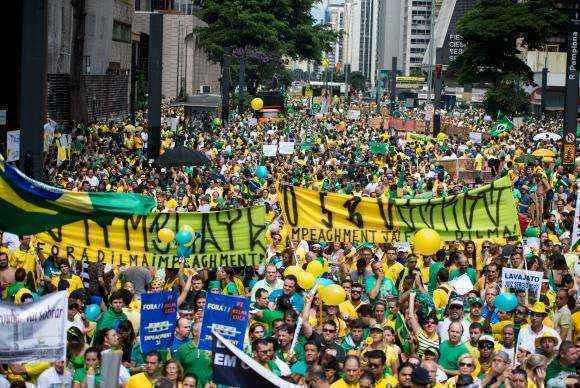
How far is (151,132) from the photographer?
2598 cm

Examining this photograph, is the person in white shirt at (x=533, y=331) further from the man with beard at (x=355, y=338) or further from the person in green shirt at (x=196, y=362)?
the person in green shirt at (x=196, y=362)

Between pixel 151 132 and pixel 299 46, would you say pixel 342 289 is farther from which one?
pixel 299 46

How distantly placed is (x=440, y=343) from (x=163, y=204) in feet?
33.4

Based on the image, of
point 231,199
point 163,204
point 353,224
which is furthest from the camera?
point 231,199

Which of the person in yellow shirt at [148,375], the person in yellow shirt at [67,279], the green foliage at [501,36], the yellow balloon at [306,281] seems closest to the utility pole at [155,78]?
the person in yellow shirt at [67,279]

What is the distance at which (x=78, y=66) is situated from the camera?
108 ft

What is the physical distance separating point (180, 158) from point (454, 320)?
Answer: 16.3 metres

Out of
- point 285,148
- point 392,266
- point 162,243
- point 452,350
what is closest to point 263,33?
point 285,148

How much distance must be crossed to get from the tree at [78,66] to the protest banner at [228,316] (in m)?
23.8

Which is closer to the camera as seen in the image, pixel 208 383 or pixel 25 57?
pixel 208 383

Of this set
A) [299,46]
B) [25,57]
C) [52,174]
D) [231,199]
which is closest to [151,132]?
[52,174]

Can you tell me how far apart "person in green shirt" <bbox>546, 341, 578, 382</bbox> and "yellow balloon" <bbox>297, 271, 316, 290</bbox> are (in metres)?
2.62

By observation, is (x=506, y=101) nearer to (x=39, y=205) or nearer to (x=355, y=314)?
(x=355, y=314)

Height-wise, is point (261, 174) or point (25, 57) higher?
point (25, 57)
